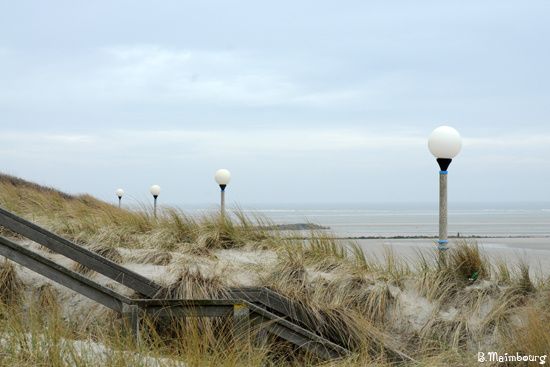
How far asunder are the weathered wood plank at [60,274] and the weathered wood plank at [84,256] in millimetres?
535

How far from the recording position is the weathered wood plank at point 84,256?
770 centimetres

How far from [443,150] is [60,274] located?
4.97 m

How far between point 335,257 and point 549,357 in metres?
3.55

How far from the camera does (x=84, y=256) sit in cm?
784

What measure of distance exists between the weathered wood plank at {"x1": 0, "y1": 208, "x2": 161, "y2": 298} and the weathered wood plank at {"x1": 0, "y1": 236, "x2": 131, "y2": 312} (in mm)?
535

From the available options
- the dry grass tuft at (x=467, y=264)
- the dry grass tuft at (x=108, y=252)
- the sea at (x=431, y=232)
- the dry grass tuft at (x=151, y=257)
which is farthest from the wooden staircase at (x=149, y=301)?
the sea at (x=431, y=232)

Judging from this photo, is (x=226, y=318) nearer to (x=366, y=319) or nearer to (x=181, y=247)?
(x=366, y=319)

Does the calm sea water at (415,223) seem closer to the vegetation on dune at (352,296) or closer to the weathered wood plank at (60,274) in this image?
the vegetation on dune at (352,296)

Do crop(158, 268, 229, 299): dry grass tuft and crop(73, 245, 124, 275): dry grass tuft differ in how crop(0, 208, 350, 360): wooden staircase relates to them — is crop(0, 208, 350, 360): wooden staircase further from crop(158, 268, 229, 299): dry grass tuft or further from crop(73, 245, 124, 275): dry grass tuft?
crop(73, 245, 124, 275): dry grass tuft

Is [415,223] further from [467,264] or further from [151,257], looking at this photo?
[151,257]

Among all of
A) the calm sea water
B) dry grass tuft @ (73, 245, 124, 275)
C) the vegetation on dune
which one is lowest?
the calm sea water

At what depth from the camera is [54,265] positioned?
718cm

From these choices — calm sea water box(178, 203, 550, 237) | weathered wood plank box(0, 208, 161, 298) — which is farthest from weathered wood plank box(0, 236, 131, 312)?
calm sea water box(178, 203, 550, 237)

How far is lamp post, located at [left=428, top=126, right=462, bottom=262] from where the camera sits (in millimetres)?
9156
